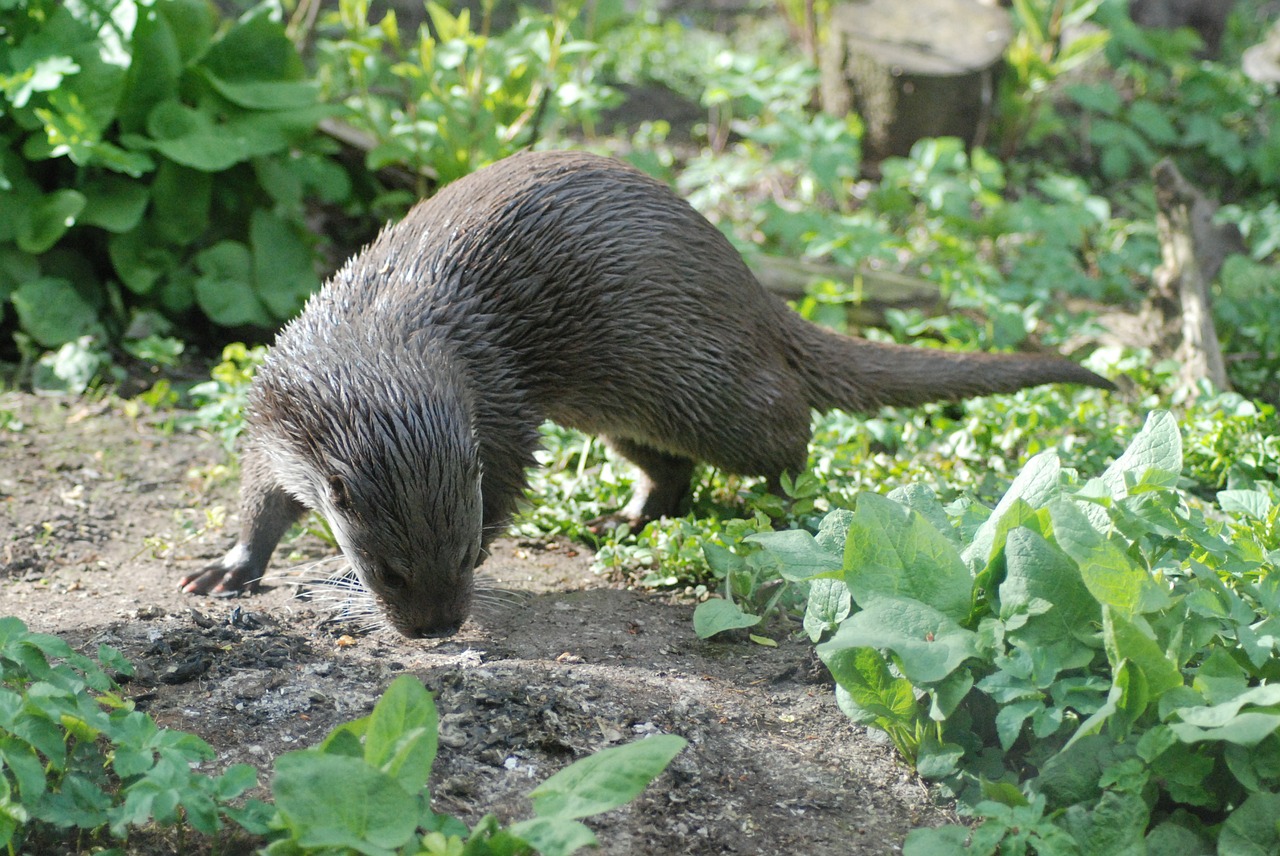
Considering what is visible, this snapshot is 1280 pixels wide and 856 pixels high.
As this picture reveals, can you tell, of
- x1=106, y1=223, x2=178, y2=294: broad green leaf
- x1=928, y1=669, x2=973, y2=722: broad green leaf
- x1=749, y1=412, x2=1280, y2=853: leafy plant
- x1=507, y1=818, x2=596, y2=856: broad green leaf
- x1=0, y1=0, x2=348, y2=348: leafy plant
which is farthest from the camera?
x1=106, y1=223, x2=178, y2=294: broad green leaf

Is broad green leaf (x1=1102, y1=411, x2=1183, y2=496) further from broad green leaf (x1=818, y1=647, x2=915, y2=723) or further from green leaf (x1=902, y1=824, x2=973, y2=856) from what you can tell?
green leaf (x1=902, y1=824, x2=973, y2=856)

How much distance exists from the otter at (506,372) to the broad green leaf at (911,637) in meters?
1.00

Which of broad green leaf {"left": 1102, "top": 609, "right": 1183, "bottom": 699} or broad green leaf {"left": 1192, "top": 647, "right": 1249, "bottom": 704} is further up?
broad green leaf {"left": 1102, "top": 609, "right": 1183, "bottom": 699}

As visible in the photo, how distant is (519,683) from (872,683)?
623mm

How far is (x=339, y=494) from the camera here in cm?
243

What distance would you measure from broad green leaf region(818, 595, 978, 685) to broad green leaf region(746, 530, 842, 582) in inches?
6.3

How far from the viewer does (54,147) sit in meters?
3.79

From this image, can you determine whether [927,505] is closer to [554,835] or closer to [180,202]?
[554,835]

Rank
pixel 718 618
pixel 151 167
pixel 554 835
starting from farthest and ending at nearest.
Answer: pixel 151 167, pixel 718 618, pixel 554 835

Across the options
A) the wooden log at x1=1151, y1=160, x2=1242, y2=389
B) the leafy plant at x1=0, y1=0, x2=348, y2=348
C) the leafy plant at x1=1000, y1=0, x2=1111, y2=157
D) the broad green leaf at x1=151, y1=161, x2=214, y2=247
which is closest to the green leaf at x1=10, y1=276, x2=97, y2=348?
the leafy plant at x1=0, y1=0, x2=348, y2=348

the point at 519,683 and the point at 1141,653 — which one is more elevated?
the point at 1141,653

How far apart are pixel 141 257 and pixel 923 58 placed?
370 cm

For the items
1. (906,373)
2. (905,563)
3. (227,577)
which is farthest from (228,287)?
(905,563)

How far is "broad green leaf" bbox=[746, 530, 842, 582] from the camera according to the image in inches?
76.4
